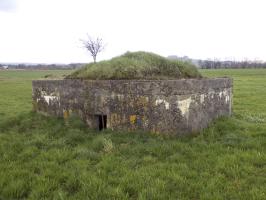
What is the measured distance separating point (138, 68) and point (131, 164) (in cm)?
299

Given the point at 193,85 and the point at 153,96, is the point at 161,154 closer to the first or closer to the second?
the point at 153,96

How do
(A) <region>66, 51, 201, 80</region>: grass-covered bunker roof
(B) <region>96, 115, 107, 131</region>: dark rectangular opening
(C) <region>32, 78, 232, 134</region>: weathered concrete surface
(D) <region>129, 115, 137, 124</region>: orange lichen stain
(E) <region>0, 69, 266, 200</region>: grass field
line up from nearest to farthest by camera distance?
1. (E) <region>0, 69, 266, 200</region>: grass field
2. (C) <region>32, 78, 232, 134</region>: weathered concrete surface
3. (D) <region>129, 115, 137, 124</region>: orange lichen stain
4. (A) <region>66, 51, 201, 80</region>: grass-covered bunker roof
5. (B) <region>96, 115, 107, 131</region>: dark rectangular opening

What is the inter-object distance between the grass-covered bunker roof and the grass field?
1393mm

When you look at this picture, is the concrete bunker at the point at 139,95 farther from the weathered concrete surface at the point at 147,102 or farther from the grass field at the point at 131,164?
the grass field at the point at 131,164

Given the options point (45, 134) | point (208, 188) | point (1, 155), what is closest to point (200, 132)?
point (208, 188)

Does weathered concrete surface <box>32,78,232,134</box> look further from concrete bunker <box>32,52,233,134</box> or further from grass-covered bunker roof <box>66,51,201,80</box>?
grass-covered bunker roof <box>66,51,201,80</box>

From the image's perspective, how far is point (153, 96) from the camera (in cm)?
649

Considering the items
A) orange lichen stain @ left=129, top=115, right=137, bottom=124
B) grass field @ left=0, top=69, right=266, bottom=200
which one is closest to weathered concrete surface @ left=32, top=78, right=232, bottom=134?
orange lichen stain @ left=129, top=115, right=137, bottom=124

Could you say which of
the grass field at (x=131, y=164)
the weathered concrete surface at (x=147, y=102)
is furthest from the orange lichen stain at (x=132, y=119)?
the grass field at (x=131, y=164)

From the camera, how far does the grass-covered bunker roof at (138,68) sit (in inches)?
289

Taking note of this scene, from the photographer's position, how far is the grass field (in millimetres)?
4105

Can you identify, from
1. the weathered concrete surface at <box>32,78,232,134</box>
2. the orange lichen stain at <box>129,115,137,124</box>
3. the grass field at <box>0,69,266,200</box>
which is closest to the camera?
the grass field at <box>0,69,266,200</box>

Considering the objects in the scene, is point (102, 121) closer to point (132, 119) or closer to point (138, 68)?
point (132, 119)

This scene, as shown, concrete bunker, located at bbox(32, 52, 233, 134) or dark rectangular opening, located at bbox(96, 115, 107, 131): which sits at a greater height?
concrete bunker, located at bbox(32, 52, 233, 134)
